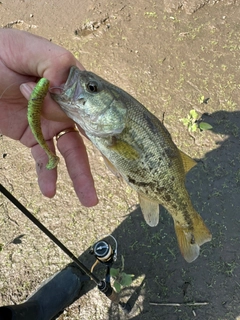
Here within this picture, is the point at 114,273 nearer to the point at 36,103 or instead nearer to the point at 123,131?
the point at 123,131

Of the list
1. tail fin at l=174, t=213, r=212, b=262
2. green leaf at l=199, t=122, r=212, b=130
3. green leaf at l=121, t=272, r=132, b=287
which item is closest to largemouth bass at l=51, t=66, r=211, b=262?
tail fin at l=174, t=213, r=212, b=262

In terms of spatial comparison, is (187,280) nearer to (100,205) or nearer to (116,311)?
(116,311)

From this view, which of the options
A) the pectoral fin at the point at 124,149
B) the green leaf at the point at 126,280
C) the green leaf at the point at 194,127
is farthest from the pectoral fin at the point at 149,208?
the green leaf at the point at 194,127

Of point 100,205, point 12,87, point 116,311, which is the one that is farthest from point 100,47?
point 116,311

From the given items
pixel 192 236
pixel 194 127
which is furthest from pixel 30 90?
pixel 194 127

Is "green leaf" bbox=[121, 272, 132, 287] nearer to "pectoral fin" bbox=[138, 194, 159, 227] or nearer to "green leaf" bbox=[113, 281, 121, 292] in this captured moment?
"green leaf" bbox=[113, 281, 121, 292]

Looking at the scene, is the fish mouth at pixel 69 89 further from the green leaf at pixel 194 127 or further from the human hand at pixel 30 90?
the green leaf at pixel 194 127
